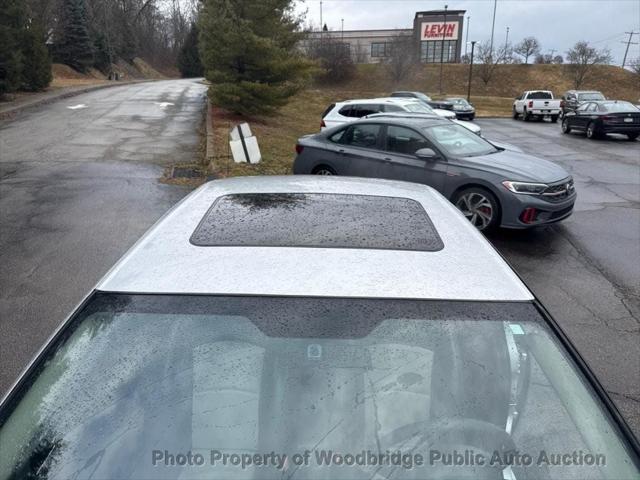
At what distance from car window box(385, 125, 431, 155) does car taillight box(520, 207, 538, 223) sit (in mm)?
1877

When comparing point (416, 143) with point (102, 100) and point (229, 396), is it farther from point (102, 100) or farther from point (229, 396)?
point (102, 100)

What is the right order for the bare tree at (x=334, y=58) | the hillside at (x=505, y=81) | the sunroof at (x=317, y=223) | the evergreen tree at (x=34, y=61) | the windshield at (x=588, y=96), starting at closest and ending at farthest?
the sunroof at (x=317, y=223) → the evergreen tree at (x=34, y=61) → the windshield at (x=588, y=96) → the bare tree at (x=334, y=58) → the hillside at (x=505, y=81)

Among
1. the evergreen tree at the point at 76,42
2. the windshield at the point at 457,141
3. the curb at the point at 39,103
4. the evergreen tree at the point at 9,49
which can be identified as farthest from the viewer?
the evergreen tree at the point at 76,42

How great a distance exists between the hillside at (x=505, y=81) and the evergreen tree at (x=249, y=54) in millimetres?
40488

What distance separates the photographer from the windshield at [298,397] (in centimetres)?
150

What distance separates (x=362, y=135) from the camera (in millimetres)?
8859

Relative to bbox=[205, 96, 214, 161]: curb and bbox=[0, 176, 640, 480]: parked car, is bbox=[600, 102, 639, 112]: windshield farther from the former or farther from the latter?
bbox=[0, 176, 640, 480]: parked car

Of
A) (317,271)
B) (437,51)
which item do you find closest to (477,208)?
(317,271)

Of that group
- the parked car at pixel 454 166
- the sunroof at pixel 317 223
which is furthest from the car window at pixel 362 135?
the sunroof at pixel 317 223

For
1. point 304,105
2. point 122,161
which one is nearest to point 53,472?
point 122,161

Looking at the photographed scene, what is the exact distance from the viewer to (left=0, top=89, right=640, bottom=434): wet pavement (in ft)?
14.8

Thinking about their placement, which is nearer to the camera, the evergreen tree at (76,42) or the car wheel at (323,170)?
the car wheel at (323,170)

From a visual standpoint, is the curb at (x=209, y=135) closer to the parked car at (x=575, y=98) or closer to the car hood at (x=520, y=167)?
the car hood at (x=520, y=167)

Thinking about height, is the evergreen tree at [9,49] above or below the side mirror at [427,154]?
above
